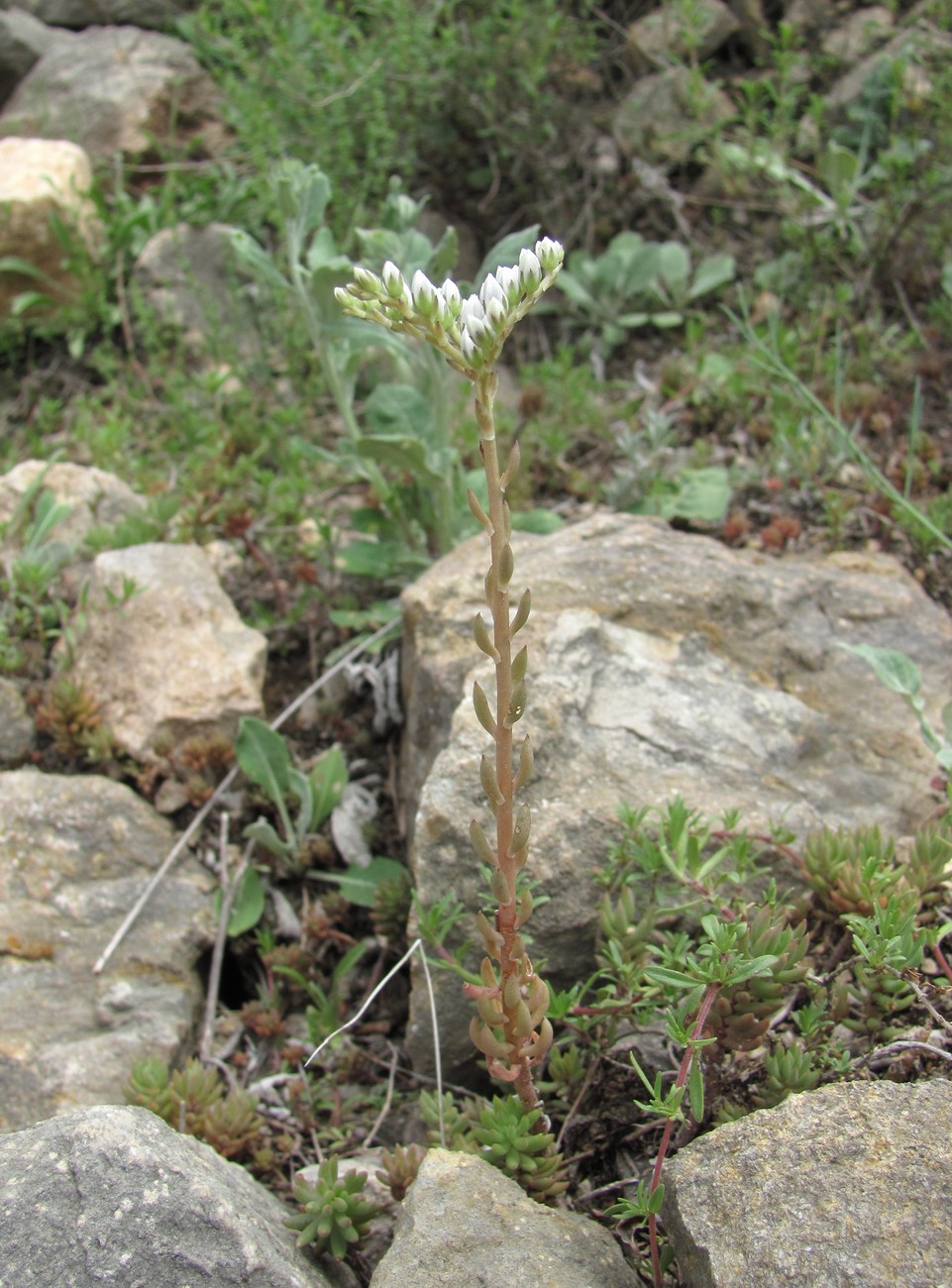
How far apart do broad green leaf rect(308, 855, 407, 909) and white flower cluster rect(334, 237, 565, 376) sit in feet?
5.92

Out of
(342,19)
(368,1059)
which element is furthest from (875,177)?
(368,1059)

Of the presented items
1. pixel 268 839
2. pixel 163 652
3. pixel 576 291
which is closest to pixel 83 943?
pixel 268 839

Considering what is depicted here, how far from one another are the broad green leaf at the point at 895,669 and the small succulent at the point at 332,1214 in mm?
1694

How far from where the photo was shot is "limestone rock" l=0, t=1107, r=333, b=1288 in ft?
5.61

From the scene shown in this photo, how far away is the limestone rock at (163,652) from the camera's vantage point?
11.5ft

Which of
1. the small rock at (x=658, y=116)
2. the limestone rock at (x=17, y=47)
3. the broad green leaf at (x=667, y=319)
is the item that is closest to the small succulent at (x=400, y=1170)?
the broad green leaf at (x=667, y=319)

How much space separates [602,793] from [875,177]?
419cm

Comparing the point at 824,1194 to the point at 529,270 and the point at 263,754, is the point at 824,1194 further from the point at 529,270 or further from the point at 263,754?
the point at 263,754

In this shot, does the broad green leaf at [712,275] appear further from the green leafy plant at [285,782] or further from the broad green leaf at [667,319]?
the green leafy plant at [285,782]

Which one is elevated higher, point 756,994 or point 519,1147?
point 756,994

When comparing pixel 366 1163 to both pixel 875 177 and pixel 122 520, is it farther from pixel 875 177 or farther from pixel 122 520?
pixel 875 177

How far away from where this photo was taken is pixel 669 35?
20.0 feet

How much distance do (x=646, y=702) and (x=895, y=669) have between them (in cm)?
63

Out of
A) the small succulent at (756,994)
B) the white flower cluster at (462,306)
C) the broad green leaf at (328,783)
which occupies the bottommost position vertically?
the broad green leaf at (328,783)
